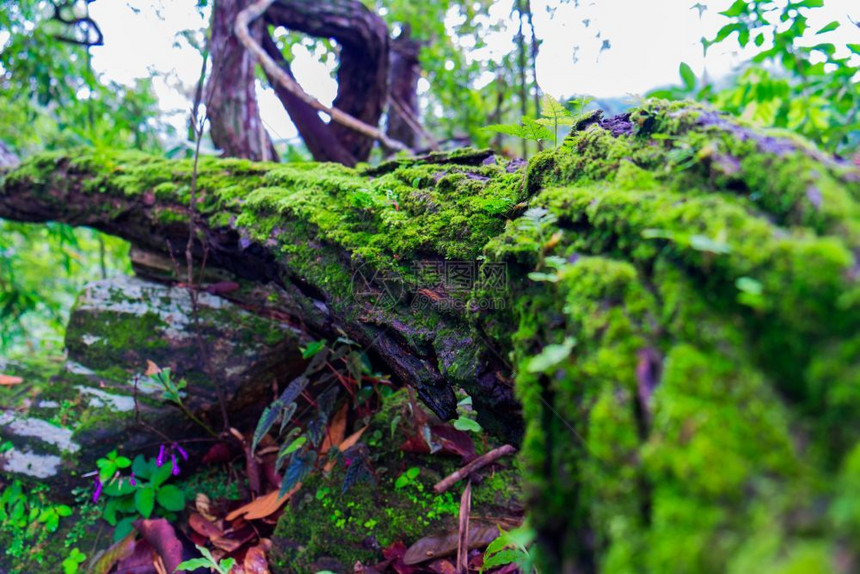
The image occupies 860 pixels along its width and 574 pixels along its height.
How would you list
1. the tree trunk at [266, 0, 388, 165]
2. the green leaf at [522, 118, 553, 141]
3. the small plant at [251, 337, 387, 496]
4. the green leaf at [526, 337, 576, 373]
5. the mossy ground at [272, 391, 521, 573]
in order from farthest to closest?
the tree trunk at [266, 0, 388, 165]
the small plant at [251, 337, 387, 496]
the mossy ground at [272, 391, 521, 573]
the green leaf at [522, 118, 553, 141]
the green leaf at [526, 337, 576, 373]

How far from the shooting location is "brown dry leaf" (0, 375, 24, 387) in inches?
149

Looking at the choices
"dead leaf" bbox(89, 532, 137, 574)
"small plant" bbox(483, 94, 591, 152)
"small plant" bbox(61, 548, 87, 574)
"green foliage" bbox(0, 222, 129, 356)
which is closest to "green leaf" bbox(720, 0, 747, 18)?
"small plant" bbox(483, 94, 591, 152)

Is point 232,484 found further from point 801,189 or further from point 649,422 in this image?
point 801,189

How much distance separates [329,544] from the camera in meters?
2.32

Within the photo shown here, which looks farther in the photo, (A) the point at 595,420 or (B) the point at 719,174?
(B) the point at 719,174

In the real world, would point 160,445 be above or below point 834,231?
below

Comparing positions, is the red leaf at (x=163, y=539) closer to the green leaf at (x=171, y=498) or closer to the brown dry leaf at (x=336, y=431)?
the green leaf at (x=171, y=498)

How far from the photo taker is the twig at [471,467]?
2.36 metres

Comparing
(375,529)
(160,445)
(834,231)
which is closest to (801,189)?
(834,231)

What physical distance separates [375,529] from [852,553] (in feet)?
6.74

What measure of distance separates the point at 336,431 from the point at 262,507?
1.76ft

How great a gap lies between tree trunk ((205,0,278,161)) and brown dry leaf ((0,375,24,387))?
102 inches

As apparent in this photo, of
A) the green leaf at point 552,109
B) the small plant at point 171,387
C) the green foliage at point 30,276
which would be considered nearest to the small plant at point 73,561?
the small plant at point 171,387

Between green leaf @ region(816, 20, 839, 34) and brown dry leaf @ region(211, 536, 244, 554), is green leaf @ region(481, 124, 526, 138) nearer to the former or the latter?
green leaf @ region(816, 20, 839, 34)
